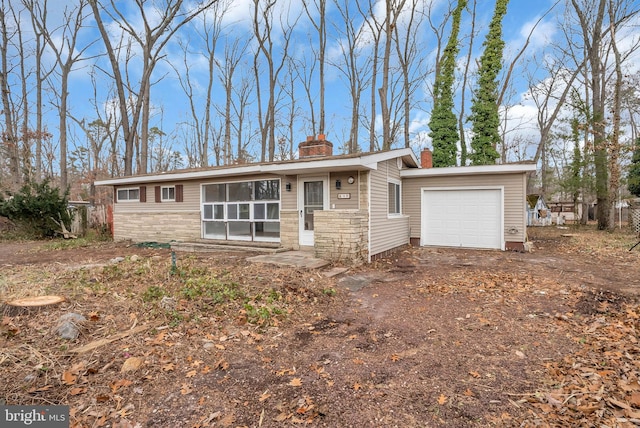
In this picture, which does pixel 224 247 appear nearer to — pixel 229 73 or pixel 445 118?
pixel 445 118

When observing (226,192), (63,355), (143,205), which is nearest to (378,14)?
(226,192)

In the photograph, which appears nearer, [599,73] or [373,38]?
[599,73]

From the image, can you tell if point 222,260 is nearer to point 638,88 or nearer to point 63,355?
point 63,355

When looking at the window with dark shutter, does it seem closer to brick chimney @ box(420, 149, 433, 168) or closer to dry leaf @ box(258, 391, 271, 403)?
brick chimney @ box(420, 149, 433, 168)

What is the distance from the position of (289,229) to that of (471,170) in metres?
5.53

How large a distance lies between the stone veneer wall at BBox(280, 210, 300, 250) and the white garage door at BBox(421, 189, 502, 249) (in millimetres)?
4270

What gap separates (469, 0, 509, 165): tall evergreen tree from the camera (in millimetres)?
15766

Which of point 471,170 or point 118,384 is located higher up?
point 471,170

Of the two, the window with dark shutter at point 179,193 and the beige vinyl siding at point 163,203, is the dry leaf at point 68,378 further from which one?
the window with dark shutter at point 179,193

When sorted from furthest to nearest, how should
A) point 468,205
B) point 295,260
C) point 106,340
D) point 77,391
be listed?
point 468,205
point 295,260
point 106,340
point 77,391

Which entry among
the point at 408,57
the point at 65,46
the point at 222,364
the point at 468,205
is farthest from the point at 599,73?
the point at 65,46

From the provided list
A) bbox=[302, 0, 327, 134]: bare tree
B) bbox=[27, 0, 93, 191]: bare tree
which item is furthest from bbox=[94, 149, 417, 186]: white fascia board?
bbox=[27, 0, 93, 191]: bare tree

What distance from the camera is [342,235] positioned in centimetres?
734

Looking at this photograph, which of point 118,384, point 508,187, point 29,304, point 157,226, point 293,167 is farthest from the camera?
point 157,226
